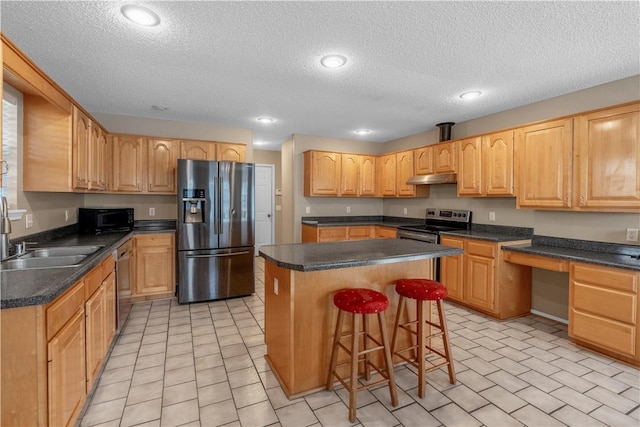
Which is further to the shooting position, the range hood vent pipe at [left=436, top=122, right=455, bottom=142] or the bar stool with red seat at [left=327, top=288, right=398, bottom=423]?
the range hood vent pipe at [left=436, top=122, right=455, bottom=142]

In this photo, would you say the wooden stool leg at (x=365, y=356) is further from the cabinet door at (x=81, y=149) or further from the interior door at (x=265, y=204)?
the interior door at (x=265, y=204)

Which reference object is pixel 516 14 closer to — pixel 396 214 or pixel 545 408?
pixel 545 408

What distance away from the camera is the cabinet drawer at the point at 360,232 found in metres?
5.32

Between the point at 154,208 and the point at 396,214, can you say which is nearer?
the point at 154,208

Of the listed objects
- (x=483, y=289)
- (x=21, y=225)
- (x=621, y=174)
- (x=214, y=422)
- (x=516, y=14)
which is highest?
(x=516, y=14)

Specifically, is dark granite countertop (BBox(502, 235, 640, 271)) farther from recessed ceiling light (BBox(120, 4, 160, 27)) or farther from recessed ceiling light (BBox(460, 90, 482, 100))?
recessed ceiling light (BBox(120, 4, 160, 27))

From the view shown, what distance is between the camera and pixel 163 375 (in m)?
2.38

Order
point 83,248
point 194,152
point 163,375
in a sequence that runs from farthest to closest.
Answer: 1. point 194,152
2. point 83,248
3. point 163,375

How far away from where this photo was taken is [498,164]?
3.72m

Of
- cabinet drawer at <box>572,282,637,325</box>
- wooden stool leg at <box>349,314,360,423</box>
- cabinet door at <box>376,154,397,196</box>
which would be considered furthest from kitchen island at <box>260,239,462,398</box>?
cabinet door at <box>376,154,397,196</box>

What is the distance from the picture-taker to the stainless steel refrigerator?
3.97 meters

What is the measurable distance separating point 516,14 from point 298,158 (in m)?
3.92

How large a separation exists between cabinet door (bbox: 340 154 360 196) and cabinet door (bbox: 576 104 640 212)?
3.21 m

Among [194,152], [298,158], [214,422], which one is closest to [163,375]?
[214,422]
